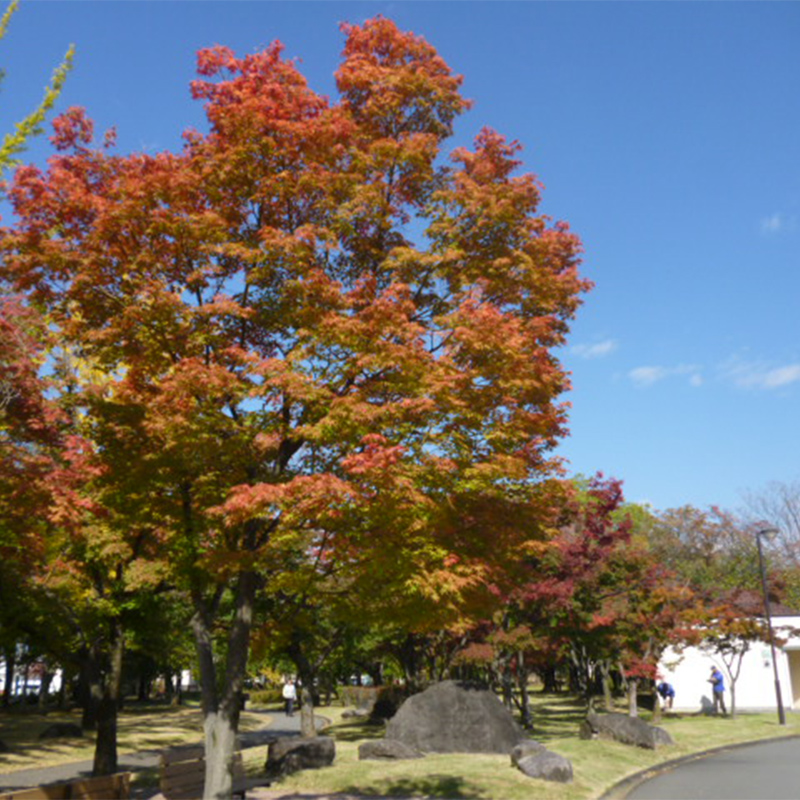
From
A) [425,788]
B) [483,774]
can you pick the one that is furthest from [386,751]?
[425,788]

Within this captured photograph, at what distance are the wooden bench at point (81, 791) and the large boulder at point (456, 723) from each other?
9104mm

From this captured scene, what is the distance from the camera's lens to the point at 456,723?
19.2 metres

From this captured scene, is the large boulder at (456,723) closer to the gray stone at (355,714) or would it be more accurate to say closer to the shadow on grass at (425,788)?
the shadow on grass at (425,788)

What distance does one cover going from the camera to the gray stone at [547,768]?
48.3 feet

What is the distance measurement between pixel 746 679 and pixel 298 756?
31.5 m

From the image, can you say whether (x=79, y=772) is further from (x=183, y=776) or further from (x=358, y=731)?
(x=358, y=731)

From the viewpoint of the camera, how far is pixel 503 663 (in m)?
28.0

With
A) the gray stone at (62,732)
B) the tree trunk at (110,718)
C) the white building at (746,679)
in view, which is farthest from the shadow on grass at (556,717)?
the gray stone at (62,732)

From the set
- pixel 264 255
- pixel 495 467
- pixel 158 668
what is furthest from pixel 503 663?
pixel 158 668

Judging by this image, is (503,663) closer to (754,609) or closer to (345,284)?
(754,609)

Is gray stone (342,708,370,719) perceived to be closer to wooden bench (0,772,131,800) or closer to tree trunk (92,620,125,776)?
tree trunk (92,620,125,776)

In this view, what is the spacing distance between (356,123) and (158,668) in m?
45.2

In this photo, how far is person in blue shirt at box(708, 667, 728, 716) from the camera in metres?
35.6

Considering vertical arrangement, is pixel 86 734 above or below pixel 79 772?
below
